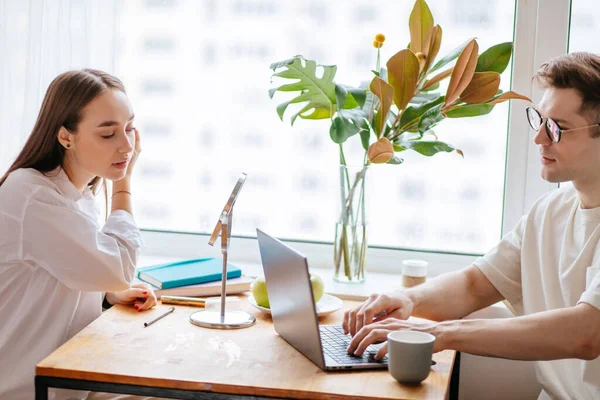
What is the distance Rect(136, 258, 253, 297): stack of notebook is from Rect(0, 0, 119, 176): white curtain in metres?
0.66

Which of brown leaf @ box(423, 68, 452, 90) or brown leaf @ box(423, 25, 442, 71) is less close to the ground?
brown leaf @ box(423, 25, 442, 71)

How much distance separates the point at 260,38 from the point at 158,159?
561 mm

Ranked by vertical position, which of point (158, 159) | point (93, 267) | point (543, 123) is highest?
point (543, 123)

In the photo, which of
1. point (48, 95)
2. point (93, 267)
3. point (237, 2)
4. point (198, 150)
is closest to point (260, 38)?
point (237, 2)

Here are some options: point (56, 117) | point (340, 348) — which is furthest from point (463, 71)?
point (56, 117)

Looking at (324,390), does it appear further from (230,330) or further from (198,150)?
(198,150)

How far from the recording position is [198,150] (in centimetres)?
263

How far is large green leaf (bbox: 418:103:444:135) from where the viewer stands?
6.79ft

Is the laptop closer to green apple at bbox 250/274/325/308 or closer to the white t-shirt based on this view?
green apple at bbox 250/274/325/308

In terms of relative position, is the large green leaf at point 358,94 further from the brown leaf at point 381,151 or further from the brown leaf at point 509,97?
the brown leaf at point 509,97

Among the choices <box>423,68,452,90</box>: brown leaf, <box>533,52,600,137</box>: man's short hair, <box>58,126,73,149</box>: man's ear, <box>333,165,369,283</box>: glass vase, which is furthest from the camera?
<box>333,165,369,283</box>: glass vase

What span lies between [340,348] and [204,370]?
30 centimetres

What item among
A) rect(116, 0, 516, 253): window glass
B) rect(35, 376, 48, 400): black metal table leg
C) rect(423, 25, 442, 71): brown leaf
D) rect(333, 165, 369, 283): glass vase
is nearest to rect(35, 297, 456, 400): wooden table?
rect(35, 376, 48, 400): black metal table leg

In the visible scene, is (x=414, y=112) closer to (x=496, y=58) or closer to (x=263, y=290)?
(x=496, y=58)
